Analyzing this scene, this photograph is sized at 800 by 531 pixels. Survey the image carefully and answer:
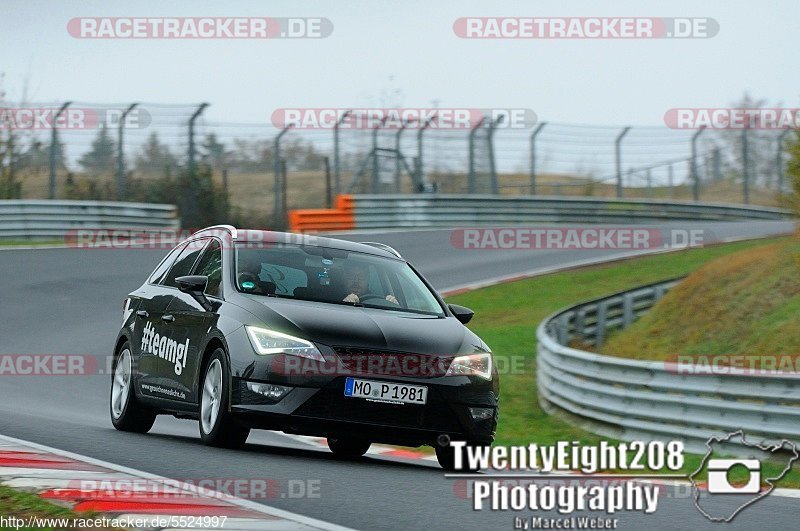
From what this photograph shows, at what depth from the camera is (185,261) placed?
10047 mm

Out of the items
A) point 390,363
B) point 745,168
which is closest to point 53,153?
point 745,168

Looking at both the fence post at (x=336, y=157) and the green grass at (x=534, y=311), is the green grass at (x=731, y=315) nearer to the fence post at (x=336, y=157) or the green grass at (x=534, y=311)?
the green grass at (x=534, y=311)

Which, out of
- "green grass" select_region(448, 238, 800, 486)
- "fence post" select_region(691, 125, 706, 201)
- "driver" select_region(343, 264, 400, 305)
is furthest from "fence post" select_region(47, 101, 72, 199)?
"driver" select_region(343, 264, 400, 305)

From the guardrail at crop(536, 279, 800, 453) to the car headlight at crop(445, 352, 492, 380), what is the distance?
9.17 ft

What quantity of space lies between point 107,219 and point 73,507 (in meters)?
23.6

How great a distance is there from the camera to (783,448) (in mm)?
10094

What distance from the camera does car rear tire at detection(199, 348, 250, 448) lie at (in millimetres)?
8234

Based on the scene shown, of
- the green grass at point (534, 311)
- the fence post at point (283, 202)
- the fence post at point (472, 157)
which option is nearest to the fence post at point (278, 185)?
the fence post at point (283, 202)

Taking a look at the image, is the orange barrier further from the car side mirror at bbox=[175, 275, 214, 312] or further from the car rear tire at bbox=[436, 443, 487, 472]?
the car rear tire at bbox=[436, 443, 487, 472]

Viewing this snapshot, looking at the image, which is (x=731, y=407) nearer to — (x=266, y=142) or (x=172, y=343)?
(x=172, y=343)

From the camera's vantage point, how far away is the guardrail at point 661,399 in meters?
10.2

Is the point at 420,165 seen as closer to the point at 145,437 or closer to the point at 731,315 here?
the point at 731,315

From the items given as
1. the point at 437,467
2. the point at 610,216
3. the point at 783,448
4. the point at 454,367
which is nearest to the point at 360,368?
the point at 454,367

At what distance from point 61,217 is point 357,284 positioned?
796 inches
